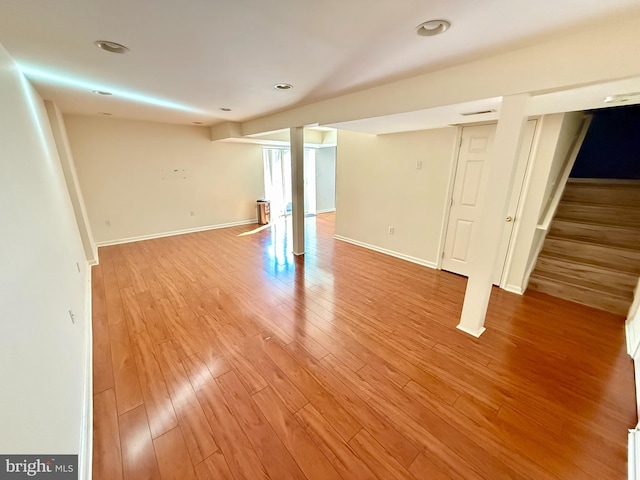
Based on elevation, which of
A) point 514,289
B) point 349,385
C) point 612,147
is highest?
point 612,147

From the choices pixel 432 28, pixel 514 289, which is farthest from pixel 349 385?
pixel 514 289

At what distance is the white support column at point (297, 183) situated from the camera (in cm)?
389

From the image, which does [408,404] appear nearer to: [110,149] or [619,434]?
[619,434]

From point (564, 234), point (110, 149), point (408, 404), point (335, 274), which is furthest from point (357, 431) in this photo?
point (110, 149)

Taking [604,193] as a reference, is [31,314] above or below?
below

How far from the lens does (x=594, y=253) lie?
3.09 metres

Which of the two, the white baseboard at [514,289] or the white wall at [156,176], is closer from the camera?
the white baseboard at [514,289]

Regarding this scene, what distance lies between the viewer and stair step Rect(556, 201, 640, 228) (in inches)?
127

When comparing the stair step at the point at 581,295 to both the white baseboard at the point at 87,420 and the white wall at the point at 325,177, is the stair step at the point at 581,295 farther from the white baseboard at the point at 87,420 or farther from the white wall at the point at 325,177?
the white wall at the point at 325,177

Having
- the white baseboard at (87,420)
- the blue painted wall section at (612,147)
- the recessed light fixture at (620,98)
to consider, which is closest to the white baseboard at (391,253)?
the recessed light fixture at (620,98)

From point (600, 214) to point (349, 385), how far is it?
4.22 m

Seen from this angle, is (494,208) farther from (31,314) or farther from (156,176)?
(156,176)

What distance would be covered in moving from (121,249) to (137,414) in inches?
159

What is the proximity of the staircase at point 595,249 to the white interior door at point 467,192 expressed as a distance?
92 centimetres
